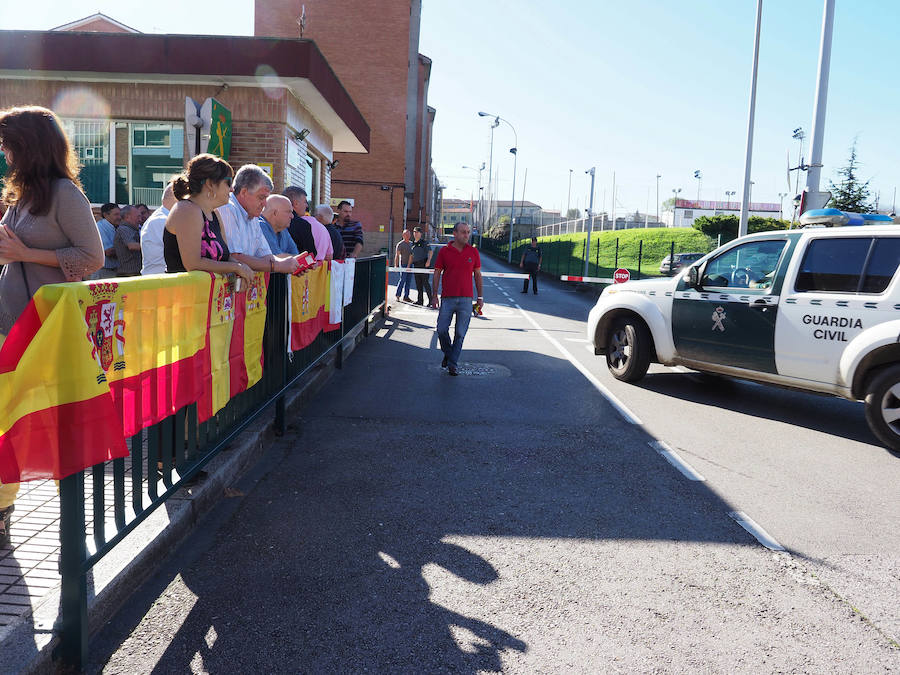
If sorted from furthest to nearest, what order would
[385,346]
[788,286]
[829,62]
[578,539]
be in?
[829,62] < [385,346] < [788,286] < [578,539]

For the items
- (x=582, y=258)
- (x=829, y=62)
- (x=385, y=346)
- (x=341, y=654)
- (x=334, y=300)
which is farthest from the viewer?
(x=582, y=258)

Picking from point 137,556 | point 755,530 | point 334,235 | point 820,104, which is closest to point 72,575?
point 137,556

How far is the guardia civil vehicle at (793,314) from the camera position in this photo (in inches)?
260

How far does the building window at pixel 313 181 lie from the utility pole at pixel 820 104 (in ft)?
32.4

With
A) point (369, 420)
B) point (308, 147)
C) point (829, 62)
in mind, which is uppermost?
point (829, 62)

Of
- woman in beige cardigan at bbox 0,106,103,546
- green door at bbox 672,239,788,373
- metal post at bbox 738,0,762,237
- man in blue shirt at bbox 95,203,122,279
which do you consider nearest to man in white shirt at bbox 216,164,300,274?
woman in beige cardigan at bbox 0,106,103,546

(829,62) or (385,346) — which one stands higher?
(829,62)

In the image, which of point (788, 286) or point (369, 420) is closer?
point (369, 420)

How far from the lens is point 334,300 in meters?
8.76

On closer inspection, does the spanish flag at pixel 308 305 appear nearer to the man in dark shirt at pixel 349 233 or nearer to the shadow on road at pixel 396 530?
the shadow on road at pixel 396 530

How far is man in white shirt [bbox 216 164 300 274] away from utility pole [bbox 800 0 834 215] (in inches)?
468

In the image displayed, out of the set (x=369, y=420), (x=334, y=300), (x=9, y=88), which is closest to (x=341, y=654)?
(x=369, y=420)

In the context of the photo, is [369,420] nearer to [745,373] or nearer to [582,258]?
Result: [745,373]

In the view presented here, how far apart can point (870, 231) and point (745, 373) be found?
186 cm
